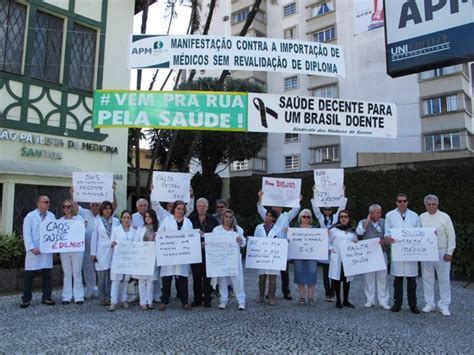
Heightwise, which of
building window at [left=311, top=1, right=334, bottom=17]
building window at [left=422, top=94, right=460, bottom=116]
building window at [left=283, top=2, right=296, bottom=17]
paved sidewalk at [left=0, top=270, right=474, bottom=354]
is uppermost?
building window at [left=283, top=2, right=296, bottom=17]

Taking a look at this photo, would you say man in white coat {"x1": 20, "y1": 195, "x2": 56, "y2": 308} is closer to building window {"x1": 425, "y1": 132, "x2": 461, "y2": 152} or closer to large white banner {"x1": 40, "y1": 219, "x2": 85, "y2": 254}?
large white banner {"x1": 40, "y1": 219, "x2": 85, "y2": 254}

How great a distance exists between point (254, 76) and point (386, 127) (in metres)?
29.2

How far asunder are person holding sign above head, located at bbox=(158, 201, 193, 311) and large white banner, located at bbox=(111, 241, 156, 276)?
10.8 inches

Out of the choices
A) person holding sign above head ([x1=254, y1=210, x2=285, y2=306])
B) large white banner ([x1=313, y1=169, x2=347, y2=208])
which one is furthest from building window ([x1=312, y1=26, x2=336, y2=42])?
person holding sign above head ([x1=254, y1=210, x2=285, y2=306])

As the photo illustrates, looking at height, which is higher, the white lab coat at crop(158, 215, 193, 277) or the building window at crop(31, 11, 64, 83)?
the building window at crop(31, 11, 64, 83)

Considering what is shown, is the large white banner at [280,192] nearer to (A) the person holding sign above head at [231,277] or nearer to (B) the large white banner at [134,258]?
(A) the person holding sign above head at [231,277]

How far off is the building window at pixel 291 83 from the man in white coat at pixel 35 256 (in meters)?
30.1

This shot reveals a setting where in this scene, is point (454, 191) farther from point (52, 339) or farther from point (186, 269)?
point (52, 339)

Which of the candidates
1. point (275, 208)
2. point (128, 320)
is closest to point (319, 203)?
point (275, 208)

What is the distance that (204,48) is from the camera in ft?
25.0

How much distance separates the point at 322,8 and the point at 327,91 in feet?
23.1

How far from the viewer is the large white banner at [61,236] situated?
7242 mm

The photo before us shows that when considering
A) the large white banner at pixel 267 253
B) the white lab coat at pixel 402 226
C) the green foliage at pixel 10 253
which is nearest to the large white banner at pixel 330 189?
the white lab coat at pixel 402 226

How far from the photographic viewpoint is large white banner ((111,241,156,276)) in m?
6.84
